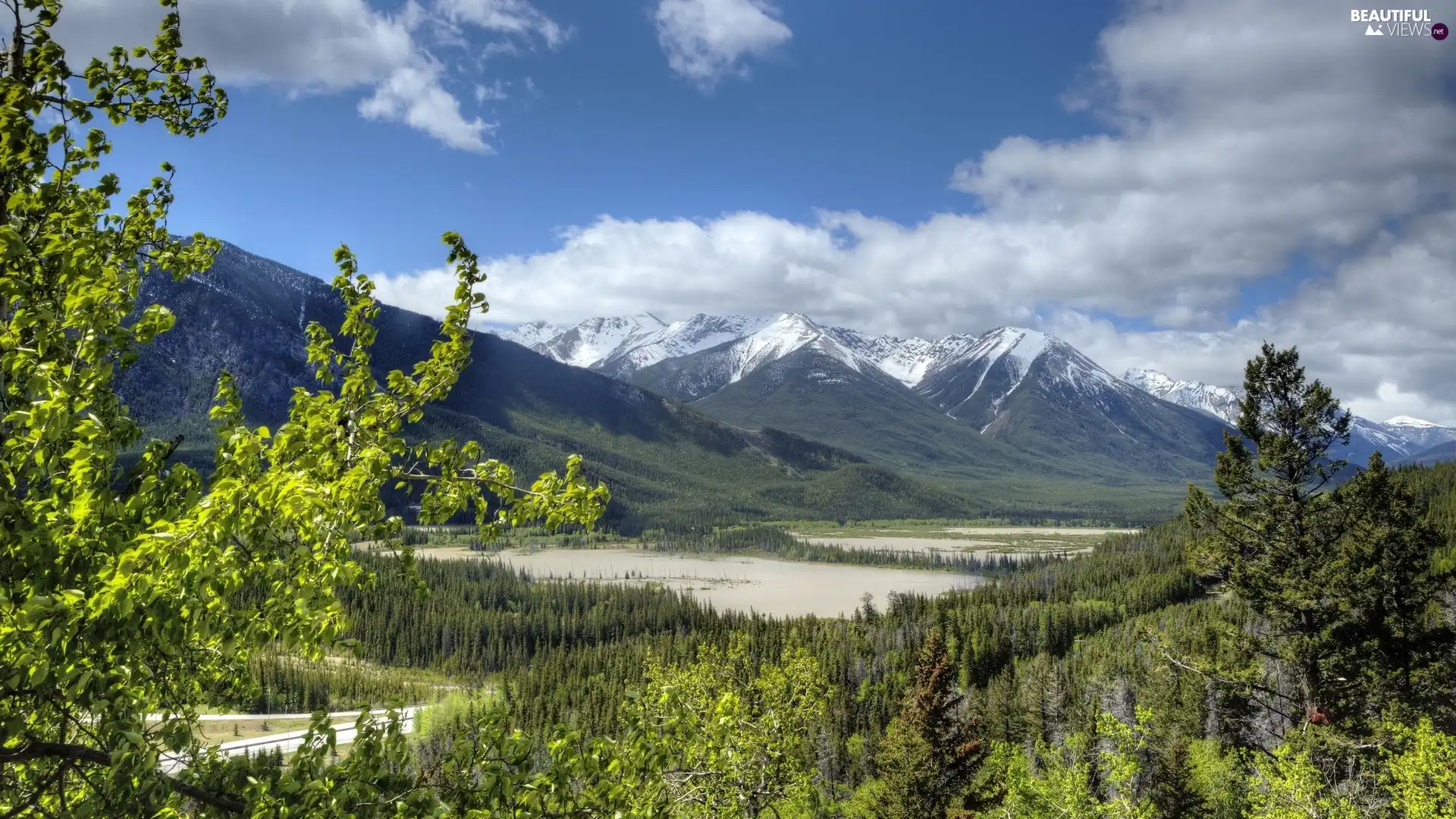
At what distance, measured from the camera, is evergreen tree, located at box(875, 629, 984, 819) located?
28.1m

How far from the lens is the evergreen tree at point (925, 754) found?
1107 inches

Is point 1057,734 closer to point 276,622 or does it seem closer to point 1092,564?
point 276,622

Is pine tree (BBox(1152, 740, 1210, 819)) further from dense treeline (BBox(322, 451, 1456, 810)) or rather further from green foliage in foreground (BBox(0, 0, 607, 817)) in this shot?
green foliage in foreground (BBox(0, 0, 607, 817))

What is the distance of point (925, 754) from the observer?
27.8 meters

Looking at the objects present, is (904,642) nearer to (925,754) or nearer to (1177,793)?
(1177,793)

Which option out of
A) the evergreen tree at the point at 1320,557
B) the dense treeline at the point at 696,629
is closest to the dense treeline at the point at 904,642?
the dense treeline at the point at 696,629

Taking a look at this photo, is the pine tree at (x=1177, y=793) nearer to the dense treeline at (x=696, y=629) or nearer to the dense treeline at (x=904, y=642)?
the dense treeline at (x=904, y=642)

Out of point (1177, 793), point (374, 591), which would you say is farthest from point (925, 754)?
point (1177, 793)

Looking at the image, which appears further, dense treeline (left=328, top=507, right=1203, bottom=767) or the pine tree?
dense treeline (left=328, top=507, right=1203, bottom=767)

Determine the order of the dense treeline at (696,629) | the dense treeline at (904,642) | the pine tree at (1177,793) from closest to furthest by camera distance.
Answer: the pine tree at (1177,793), the dense treeline at (904,642), the dense treeline at (696,629)

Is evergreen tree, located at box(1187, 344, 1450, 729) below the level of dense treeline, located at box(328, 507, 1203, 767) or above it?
above

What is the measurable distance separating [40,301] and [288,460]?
6.92 feet

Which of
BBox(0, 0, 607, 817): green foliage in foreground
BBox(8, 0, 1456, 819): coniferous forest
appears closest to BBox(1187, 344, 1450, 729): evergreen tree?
BBox(8, 0, 1456, 819): coniferous forest

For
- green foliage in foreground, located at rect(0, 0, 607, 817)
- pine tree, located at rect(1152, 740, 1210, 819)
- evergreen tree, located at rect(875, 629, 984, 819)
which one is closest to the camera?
green foliage in foreground, located at rect(0, 0, 607, 817)
